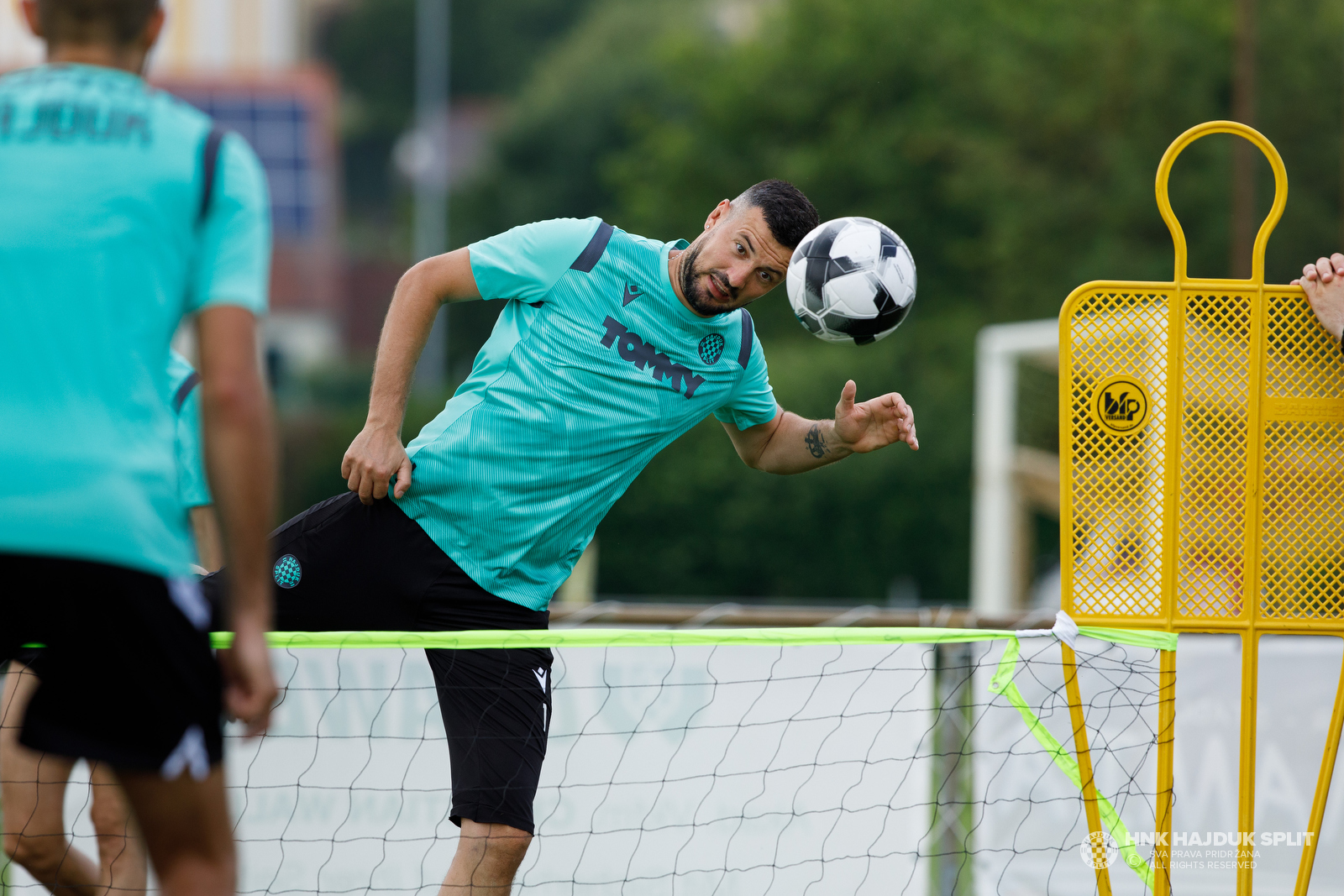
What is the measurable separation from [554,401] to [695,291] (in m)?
0.59

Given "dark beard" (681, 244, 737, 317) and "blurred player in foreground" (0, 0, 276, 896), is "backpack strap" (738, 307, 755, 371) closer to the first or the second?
"dark beard" (681, 244, 737, 317)

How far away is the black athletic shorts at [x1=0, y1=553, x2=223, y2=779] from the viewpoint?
2.36 metres

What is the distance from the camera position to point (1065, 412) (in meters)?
4.52

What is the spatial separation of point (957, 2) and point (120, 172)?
3876cm

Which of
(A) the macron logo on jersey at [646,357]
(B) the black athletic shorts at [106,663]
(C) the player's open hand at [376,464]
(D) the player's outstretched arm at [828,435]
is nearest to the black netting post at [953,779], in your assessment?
(D) the player's outstretched arm at [828,435]

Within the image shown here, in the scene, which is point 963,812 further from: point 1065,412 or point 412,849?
point 1065,412

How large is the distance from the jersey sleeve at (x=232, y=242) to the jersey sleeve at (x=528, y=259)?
1882 mm

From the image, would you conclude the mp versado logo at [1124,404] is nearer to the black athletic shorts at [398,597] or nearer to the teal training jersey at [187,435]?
the black athletic shorts at [398,597]

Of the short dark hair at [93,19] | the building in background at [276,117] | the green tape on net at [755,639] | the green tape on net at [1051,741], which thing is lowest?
the green tape on net at [1051,741]

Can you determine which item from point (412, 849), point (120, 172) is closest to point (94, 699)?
point (120, 172)

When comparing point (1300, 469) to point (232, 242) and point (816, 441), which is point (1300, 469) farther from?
point (232, 242)

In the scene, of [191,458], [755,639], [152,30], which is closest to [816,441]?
[755,639]

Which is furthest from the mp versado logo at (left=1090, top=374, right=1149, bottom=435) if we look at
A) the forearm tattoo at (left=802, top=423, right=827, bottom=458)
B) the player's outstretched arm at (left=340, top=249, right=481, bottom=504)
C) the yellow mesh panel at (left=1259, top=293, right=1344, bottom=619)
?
the player's outstretched arm at (left=340, top=249, right=481, bottom=504)

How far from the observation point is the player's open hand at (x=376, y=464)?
427cm
